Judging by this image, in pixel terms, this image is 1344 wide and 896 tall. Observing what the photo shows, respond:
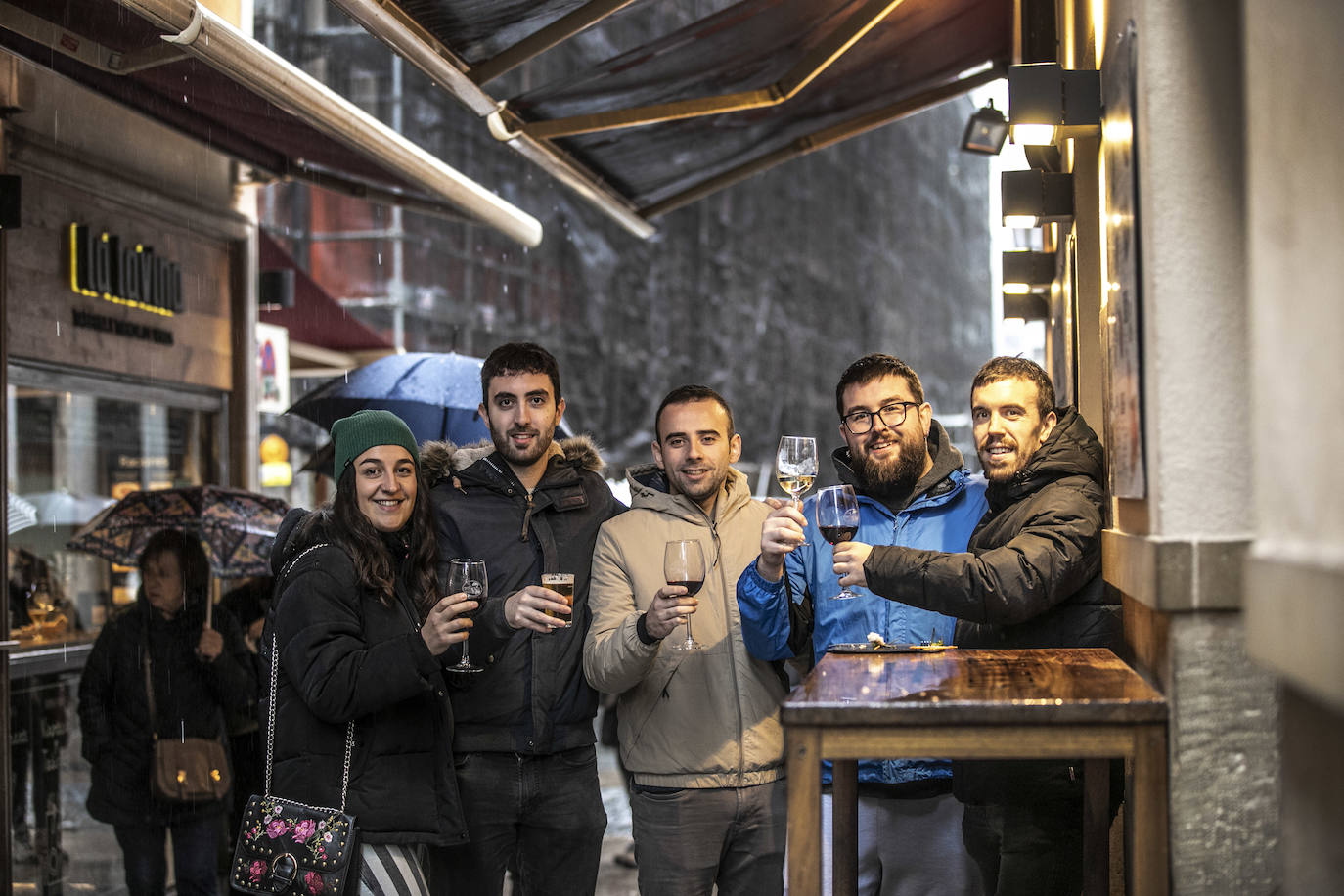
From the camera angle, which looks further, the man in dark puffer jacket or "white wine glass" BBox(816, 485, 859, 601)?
"white wine glass" BBox(816, 485, 859, 601)

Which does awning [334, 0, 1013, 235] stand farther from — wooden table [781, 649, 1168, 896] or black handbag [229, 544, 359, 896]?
wooden table [781, 649, 1168, 896]

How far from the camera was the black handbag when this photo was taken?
332cm

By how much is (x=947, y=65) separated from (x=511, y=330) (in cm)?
1879

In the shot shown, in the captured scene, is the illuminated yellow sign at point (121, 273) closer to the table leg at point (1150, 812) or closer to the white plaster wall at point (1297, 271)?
the table leg at point (1150, 812)

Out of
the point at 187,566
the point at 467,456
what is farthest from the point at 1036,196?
the point at 187,566

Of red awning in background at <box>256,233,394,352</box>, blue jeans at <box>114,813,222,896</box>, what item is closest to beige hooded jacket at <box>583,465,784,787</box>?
blue jeans at <box>114,813,222,896</box>

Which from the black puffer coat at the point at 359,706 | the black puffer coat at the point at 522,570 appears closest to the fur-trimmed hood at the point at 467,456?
the black puffer coat at the point at 522,570

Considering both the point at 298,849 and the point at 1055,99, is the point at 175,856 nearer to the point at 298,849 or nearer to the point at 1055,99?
the point at 298,849

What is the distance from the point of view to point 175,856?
5.89m

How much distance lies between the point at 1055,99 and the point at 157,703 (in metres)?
4.49

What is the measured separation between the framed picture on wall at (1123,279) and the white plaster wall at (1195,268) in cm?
9

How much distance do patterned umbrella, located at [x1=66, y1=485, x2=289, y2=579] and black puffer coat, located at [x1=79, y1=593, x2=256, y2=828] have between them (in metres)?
0.38

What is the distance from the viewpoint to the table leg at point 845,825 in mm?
3266

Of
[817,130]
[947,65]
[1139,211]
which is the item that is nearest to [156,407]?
[817,130]
